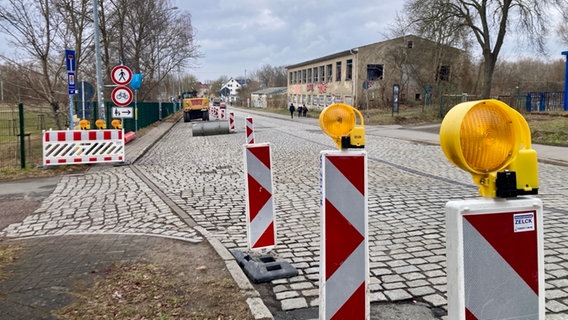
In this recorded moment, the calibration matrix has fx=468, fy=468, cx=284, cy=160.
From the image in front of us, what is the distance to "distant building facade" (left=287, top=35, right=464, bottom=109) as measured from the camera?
3800 centimetres

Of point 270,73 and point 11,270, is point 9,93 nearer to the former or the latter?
point 11,270

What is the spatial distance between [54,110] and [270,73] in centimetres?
11719

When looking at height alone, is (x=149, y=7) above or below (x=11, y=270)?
above

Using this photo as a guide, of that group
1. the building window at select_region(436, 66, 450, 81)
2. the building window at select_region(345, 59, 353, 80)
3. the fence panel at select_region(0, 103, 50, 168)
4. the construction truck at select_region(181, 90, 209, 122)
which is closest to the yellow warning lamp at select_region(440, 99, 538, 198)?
the fence panel at select_region(0, 103, 50, 168)

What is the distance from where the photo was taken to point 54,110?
56.5ft

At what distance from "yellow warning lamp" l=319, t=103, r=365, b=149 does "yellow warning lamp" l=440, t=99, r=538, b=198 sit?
1.56m

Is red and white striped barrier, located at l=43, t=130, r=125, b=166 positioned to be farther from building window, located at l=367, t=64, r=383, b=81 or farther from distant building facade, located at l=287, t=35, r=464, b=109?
building window, located at l=367, t=64, r=383, b=81

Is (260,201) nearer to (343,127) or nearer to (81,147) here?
(343,127)

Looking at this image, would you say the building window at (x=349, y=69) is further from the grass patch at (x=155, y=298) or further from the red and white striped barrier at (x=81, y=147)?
the grass patch at (x=155, y=298)

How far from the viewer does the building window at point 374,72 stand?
157 ft

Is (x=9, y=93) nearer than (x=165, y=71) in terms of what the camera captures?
Yes

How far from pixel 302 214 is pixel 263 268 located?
99.9 inches

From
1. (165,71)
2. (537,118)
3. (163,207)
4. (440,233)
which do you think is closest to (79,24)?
(163,207)

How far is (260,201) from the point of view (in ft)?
15.3
